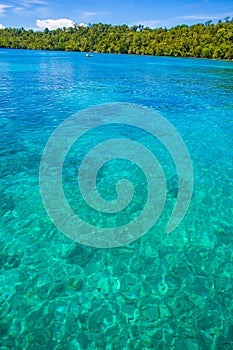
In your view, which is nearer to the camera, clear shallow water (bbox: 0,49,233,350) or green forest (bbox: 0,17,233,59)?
clear shallow water (bbox: 0,49,233,350)

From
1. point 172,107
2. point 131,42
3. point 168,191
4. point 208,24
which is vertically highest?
point 208,24

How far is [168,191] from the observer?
10.0m

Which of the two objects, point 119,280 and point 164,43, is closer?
point 119,280

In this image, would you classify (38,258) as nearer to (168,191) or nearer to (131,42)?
(168,191)

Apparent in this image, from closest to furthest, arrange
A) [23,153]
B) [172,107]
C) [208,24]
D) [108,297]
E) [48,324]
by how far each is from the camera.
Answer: [48,324] < [108,297] < [23,153] < [172,107] < [208,24]

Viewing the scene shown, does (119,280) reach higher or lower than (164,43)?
lower

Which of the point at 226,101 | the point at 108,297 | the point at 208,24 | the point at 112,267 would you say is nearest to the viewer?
the point at 108,297

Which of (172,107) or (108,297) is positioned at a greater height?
(172,107)

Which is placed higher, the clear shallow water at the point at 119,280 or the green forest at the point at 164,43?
the green forest at the point at 164,43

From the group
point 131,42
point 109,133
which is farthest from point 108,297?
point 131,42

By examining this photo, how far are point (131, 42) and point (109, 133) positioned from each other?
579 ft

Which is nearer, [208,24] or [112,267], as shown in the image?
[112,267]

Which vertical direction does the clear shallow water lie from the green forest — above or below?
below

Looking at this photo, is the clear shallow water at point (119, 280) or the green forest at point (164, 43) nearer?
the clear shallow water at point (119, 280)
